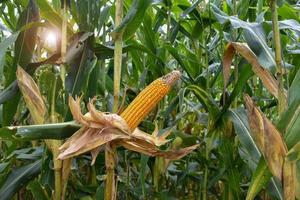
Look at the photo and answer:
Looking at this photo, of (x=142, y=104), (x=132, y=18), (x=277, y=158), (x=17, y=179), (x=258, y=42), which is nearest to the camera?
(x=277, y=158)

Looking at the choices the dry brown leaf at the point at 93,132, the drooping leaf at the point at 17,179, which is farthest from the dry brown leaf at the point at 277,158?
the drooping leaf at the point at 17,179

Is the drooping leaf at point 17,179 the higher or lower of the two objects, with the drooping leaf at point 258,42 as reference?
lower

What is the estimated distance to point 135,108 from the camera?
5.05 feet

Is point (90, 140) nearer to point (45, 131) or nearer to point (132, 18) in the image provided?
point (45, 131)

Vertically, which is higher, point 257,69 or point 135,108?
point 257,69

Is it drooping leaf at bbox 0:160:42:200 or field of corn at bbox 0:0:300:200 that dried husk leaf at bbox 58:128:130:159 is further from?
drooping leaf at bbox 0:160:42:200

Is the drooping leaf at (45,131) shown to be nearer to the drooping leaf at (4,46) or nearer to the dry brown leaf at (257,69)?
the drooping leaf at (4,46)

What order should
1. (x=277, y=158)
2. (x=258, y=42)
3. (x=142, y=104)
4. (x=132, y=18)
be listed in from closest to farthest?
1. (x=277, y=158)
2. (x=142, y=104)
3. (x=132, y=18)
4. (x=258, y=42)

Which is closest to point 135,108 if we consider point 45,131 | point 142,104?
point 142,104

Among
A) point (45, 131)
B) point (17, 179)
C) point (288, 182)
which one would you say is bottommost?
point (17, 179)

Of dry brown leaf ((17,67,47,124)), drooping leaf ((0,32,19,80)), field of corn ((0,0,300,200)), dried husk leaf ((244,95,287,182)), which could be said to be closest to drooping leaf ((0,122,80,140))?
field of corn ((0,0,300,200))

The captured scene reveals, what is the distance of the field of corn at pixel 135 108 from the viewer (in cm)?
151

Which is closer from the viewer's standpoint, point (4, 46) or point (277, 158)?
point (277, 158)

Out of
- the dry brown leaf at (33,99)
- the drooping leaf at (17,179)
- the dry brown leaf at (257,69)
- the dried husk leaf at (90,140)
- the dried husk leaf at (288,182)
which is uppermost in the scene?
the dry brown leaf at (257,69)
